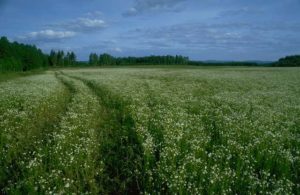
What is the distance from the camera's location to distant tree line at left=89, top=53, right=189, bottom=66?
171 m

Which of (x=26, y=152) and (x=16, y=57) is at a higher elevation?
(x=16, y=57)

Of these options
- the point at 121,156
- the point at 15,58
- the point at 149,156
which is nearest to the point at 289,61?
the point at 15,58

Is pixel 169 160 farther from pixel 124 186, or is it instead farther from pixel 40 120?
pixel 40 120

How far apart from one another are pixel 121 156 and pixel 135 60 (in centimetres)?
17100

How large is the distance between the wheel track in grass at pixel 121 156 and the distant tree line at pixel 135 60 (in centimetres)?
15714

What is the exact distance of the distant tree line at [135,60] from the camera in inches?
6747

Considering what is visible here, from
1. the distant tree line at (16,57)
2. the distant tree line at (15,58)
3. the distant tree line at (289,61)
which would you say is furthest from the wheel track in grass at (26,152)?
the distant tree line at (289,61)

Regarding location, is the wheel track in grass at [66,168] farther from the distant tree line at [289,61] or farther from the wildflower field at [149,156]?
the distant tree line at [289,61]

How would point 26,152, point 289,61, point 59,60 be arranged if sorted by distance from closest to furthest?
point 26,152
point 289,61
point 59,60

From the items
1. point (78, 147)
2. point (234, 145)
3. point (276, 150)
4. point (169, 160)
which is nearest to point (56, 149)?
point (78, 147)

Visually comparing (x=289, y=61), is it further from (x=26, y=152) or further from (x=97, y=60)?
(x=26, y=152)

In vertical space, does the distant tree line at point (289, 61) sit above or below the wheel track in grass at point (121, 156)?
above

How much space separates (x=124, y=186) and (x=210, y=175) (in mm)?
1935

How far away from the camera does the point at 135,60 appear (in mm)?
178875
